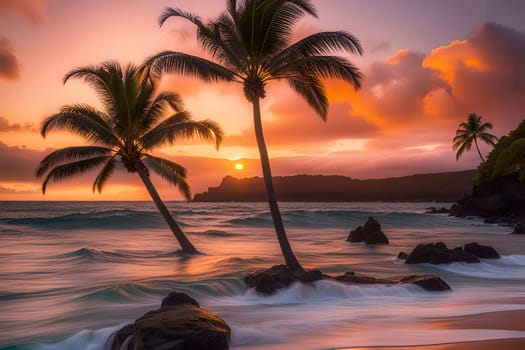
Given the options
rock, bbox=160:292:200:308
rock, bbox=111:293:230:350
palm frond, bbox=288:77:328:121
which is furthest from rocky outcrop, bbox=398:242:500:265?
rock, bbox=111:293:230:350

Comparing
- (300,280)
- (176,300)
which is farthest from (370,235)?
(176,300)

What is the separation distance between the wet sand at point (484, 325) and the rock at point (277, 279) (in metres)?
4.31

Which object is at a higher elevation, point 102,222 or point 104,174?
point 104,174

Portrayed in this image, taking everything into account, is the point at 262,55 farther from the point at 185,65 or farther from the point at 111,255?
the point at 111,255

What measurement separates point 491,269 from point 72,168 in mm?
16559

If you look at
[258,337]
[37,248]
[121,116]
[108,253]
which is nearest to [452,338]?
[258,337]

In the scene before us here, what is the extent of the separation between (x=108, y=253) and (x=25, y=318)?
14064 millimetres

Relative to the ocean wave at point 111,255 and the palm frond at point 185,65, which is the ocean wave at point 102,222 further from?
the palm frond at point 185,65

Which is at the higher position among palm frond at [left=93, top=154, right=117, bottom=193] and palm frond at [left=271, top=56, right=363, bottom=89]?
palm frond at [left=271, top=56, right=363, bottom=89]

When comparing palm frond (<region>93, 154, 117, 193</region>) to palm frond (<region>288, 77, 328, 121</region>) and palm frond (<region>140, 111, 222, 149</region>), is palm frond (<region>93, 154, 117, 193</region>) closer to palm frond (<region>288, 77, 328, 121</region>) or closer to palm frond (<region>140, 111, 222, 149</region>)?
palm frond (<region>140, 111, 222, 149</region>)

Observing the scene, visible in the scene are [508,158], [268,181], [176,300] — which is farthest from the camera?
[508,158]

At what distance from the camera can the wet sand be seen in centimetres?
652

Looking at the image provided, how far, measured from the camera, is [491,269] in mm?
16734

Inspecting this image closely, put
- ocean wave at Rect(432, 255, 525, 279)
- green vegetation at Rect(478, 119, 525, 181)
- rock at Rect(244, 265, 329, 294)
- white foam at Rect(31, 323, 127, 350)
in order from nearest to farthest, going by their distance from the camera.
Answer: white foam at Rect(31, 323, 127, 350), rock at Rect(244, 265, 329, 294), ocean wave at Rect(432, 255, 525, 279), green vegetation at Rect(478, 119, 525, 181)
